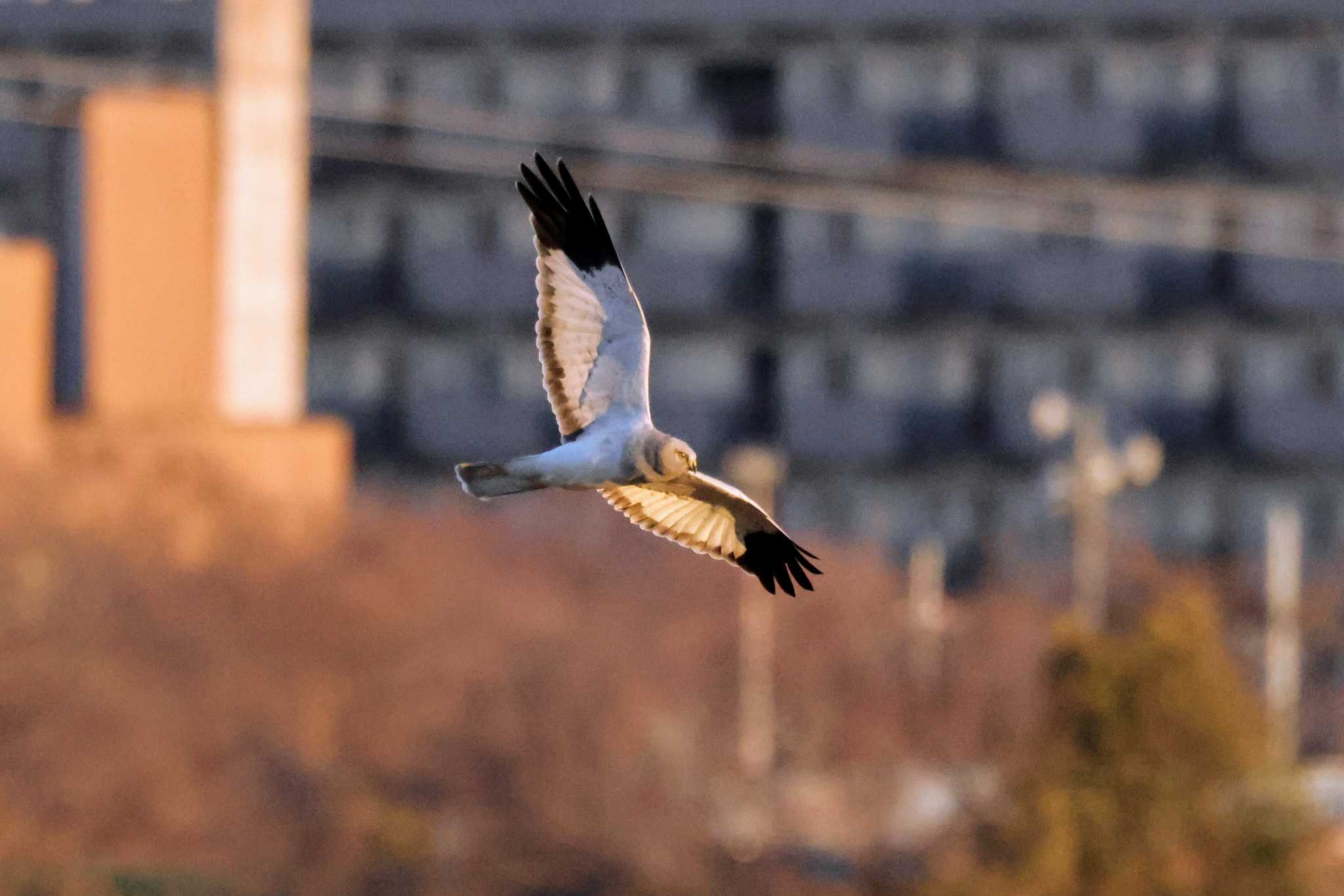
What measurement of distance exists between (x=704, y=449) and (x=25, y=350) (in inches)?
872

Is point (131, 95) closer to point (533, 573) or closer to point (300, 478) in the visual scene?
point (300, 478)

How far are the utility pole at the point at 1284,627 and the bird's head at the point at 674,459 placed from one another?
108ft

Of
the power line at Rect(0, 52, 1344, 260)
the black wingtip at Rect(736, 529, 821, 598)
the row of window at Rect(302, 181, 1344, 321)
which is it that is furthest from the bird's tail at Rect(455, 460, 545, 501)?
the row of window at Rect(302, 181, 1344, 321)

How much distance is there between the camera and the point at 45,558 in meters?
38.5

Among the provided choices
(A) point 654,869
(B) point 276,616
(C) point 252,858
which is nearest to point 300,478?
(B) point 276,616

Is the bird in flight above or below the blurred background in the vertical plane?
above

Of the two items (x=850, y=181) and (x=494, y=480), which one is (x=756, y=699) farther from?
(x=494, y=480)

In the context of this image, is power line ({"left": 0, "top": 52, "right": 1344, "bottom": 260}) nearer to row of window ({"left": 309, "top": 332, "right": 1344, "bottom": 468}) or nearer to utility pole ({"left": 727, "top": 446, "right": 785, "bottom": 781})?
row of window ({"left": 309, "top": 332, "right": 1344, "bottom": 468})

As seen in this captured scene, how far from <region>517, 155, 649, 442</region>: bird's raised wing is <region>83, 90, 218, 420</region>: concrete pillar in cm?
2567

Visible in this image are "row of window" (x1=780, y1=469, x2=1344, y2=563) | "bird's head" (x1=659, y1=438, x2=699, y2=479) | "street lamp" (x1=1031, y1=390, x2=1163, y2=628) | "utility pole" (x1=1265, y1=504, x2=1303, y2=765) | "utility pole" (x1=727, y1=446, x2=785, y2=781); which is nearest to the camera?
"bird's head" (x1=659, y1=438, x2=699, y2=479)

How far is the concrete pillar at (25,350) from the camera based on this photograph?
36.0 meters

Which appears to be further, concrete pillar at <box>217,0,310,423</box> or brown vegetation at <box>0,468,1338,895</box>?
brown vegetation at <box>0,468,1338,895</box>

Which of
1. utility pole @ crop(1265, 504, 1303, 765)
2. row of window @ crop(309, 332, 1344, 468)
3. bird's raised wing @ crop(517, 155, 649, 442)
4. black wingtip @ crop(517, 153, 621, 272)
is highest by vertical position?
black wingtip @ crop(517, 153, 621, 272)

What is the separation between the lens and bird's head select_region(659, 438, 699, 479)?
6.63 meters
